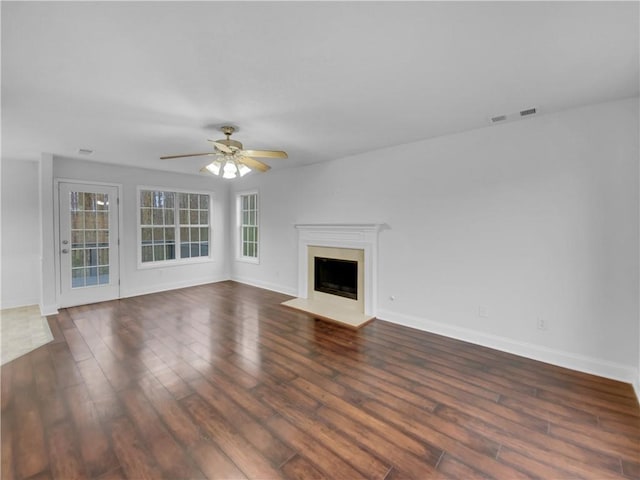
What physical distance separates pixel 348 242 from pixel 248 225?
3083mm

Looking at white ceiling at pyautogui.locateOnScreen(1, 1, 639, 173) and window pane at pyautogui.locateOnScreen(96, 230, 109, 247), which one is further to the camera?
window pane at pyautogui.locateOnScreen(96, 230, 109, 247)

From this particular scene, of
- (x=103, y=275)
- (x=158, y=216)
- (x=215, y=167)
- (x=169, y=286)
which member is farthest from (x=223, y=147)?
(x=169, y=286)

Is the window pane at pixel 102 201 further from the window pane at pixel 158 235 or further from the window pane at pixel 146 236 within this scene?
the window pane at pixel 158 235

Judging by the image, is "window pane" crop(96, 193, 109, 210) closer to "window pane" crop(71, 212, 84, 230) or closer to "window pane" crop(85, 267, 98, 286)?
"window pane" crop(71, 212, 84, 230)

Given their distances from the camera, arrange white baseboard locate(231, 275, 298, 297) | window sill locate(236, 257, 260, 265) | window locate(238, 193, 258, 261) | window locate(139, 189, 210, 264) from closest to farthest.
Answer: white baseboard locate(231, 275, 298, 297)
window locate(139, 189, 210, 264)
window sill locate(236, 257, 260, 265)
window locate(238, 193, 258, 261)

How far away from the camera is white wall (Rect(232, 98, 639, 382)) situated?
269cm

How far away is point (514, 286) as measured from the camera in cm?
322

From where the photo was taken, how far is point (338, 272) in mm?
5008

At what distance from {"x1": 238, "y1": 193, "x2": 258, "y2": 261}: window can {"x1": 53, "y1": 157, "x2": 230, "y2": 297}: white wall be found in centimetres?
44

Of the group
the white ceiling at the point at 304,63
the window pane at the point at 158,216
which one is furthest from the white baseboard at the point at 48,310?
the white ceiling at the point at 304,63

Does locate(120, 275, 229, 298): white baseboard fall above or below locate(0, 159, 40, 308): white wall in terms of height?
below

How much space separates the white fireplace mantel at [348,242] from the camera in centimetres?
442

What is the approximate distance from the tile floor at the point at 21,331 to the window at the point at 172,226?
6.02 ft

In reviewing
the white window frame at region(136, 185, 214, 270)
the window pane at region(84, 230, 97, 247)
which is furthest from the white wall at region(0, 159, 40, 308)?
the white window frame at region(136, 185, 214, 270)
